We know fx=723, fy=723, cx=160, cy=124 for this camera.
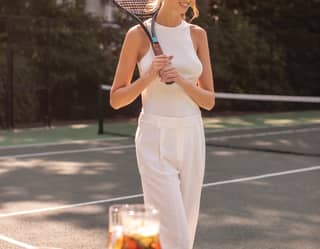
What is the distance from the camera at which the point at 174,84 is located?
3322mm

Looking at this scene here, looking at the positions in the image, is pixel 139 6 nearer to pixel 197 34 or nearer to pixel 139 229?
pixel 197 34

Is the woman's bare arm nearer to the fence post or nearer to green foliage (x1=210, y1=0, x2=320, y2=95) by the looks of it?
the fence post

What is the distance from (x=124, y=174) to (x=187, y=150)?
650 cm

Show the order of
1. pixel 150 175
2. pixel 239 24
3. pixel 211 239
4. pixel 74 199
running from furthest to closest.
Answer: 1. pixel 239 24
2. pixel 74 199
3. pixel 211 239
4. pixel 150 175

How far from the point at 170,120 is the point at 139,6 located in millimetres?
592

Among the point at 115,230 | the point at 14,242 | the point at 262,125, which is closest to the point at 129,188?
the point at 14,242

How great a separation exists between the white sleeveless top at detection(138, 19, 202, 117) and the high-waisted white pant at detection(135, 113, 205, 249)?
0.13 ft

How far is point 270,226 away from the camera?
6723 mm

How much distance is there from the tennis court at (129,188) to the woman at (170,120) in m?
2.66

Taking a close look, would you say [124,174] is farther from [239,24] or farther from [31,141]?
[239,24]

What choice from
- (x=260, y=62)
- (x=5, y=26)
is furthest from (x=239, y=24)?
(x=5, y=26)

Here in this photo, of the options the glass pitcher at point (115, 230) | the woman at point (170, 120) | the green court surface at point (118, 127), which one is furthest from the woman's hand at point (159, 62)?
the green court surface at point (118, 127)

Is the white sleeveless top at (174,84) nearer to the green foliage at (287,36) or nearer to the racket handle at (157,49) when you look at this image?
the racket handle at (157,49)

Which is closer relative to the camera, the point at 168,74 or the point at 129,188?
the point at 168,74
